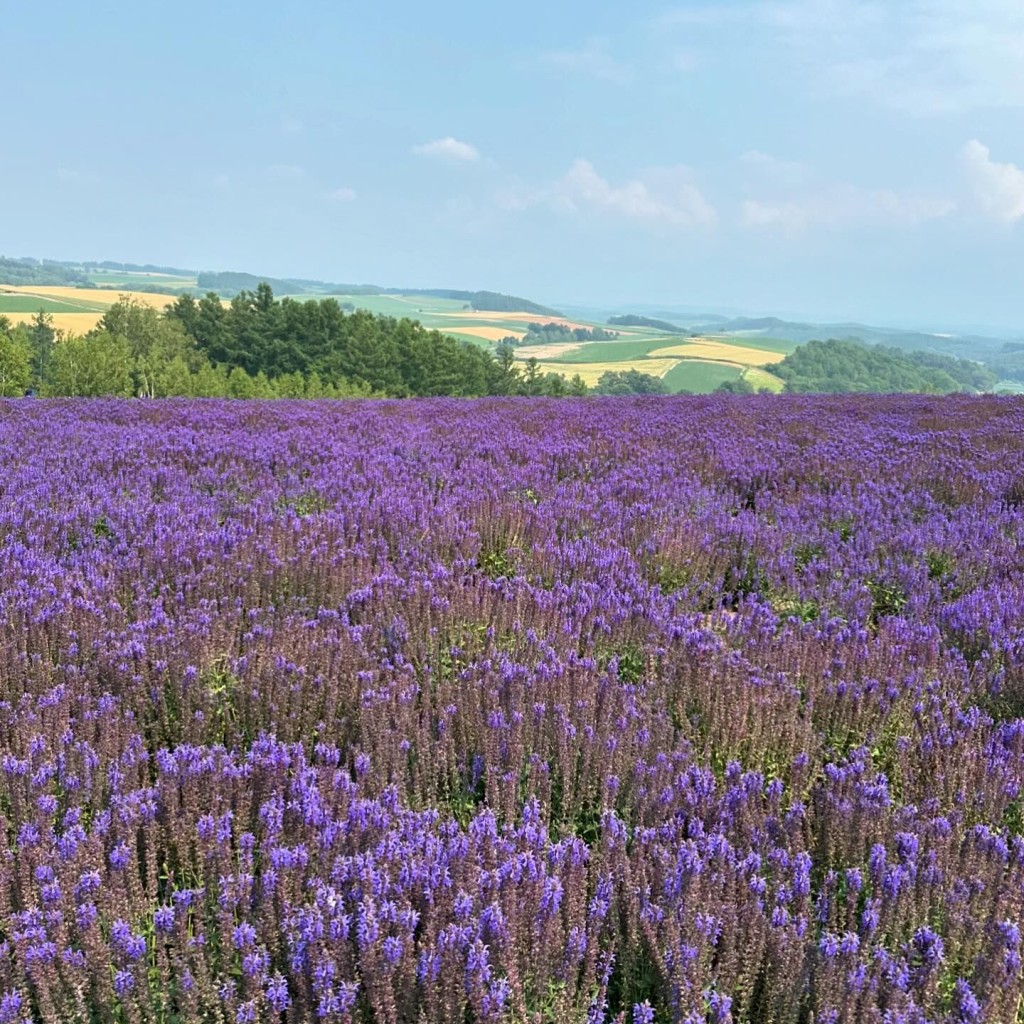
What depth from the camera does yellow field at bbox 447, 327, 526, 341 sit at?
335 ft

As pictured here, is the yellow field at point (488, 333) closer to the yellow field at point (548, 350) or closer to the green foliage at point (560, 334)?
the green foliage at point (560, 334)

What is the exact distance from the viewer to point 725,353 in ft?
273

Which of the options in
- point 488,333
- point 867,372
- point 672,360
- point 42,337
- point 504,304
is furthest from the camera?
point 504,304

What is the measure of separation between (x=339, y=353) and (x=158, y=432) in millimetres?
51009

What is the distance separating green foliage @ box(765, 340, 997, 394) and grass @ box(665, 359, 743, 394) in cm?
368

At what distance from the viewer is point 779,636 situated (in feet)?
11.4

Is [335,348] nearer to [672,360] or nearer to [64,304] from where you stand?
[672,360]

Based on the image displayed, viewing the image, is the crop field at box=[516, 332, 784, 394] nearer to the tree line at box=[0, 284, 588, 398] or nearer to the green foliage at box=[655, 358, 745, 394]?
the green foliage at box=[655, 358, 745, 394]

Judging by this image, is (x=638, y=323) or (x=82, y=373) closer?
(x=82, y=373)

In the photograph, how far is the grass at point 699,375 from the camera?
213ft

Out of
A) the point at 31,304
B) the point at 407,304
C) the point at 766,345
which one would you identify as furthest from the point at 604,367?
the point at 407,304

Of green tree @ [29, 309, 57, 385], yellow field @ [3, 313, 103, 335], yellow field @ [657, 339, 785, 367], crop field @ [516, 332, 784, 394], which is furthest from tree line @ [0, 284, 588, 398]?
yellow field @ [657, 339, 785, 367]

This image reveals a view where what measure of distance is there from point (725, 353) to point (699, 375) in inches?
595

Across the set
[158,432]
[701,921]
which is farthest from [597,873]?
[158,432]
